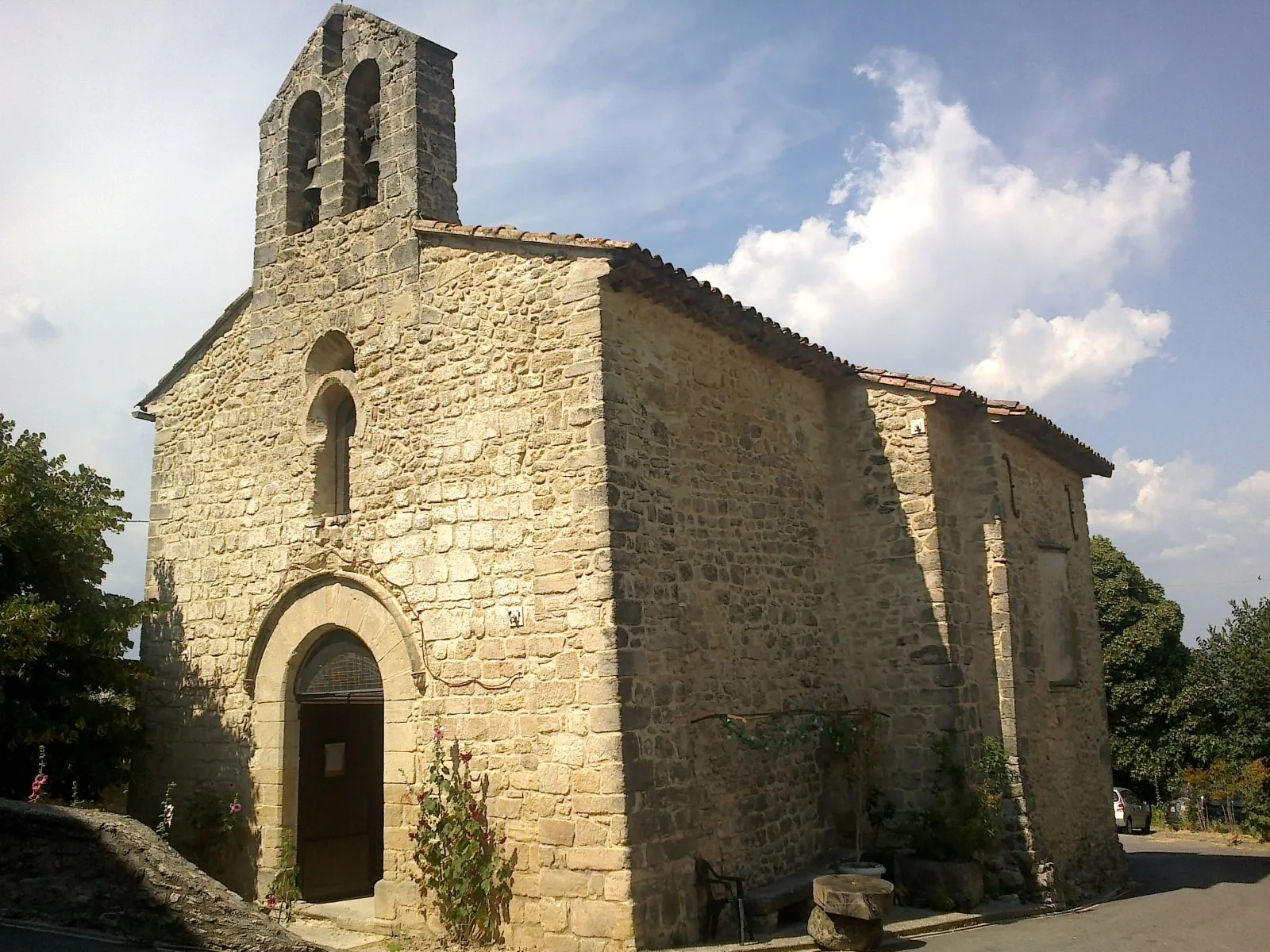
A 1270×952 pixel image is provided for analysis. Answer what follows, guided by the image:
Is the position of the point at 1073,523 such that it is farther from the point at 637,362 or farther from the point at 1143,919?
the point at 637,362

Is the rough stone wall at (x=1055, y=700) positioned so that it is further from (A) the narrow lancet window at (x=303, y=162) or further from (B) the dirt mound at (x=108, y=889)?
(B) the dirt mound at (x=108, y=889)

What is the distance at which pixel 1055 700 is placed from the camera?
1273 centimetres

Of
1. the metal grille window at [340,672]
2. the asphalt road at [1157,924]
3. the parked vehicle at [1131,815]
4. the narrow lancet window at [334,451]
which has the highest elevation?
the narrow lancet window at [334,451]

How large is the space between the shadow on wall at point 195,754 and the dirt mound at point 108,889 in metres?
4.44

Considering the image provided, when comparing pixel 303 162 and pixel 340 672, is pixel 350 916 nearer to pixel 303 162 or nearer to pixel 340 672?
pixel 340 672

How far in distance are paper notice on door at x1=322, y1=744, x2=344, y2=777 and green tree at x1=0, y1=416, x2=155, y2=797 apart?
1.89 meters

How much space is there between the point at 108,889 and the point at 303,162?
26.3 ft

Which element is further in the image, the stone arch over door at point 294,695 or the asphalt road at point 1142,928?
the stone arch over door at point 294,695

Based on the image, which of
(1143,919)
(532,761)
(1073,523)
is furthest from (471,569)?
(1073,523)

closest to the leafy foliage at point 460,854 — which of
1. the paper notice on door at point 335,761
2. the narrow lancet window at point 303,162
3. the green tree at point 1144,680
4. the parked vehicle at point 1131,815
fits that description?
the paper notice on door at point 335,761

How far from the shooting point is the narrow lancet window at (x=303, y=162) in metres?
10.7

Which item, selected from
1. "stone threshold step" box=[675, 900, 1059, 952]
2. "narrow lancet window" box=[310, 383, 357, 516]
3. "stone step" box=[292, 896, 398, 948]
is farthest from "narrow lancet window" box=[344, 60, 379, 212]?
"stone threshold step" box=[675, 900, 1059, 952]

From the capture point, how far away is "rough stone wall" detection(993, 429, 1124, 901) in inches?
453

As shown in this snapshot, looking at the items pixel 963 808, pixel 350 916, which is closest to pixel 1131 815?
pixel 963 808
